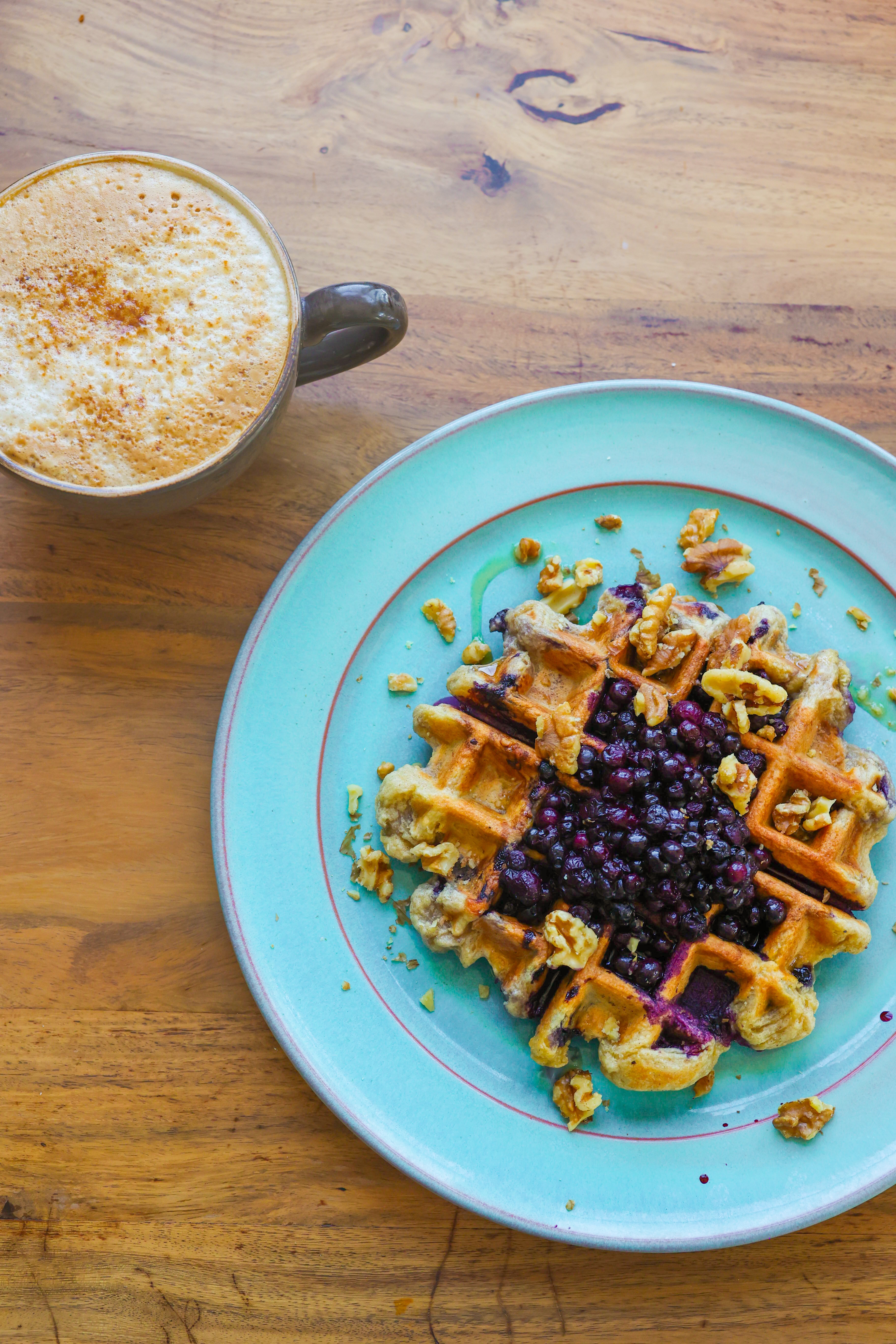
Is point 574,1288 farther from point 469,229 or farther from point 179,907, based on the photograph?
point 469,229

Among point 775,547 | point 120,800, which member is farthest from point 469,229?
point 120,800

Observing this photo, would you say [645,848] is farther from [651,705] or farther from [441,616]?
[441,616]

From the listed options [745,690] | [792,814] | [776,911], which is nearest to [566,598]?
[745,690]

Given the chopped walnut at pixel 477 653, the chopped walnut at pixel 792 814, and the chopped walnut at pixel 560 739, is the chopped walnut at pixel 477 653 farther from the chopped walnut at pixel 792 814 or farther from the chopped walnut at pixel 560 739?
the chopped walnut at pixel 792 814

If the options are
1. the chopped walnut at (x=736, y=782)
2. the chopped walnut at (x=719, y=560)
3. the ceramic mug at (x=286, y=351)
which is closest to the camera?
the ceramic mug at (x=286, y=351)

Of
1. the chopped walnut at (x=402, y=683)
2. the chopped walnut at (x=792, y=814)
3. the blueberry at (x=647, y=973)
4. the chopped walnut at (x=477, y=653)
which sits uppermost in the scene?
the chopped walnut at (x=792, y=814)

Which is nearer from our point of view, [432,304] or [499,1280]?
[499,1280]

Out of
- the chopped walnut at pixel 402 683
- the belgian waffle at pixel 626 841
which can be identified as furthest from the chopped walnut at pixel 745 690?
the chopped walnut at pixel 402 683

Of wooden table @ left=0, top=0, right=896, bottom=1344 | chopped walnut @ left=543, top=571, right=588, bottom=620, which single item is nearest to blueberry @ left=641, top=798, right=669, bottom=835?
chopped walnut @ left=543, top=571, right=588, bottom=620
